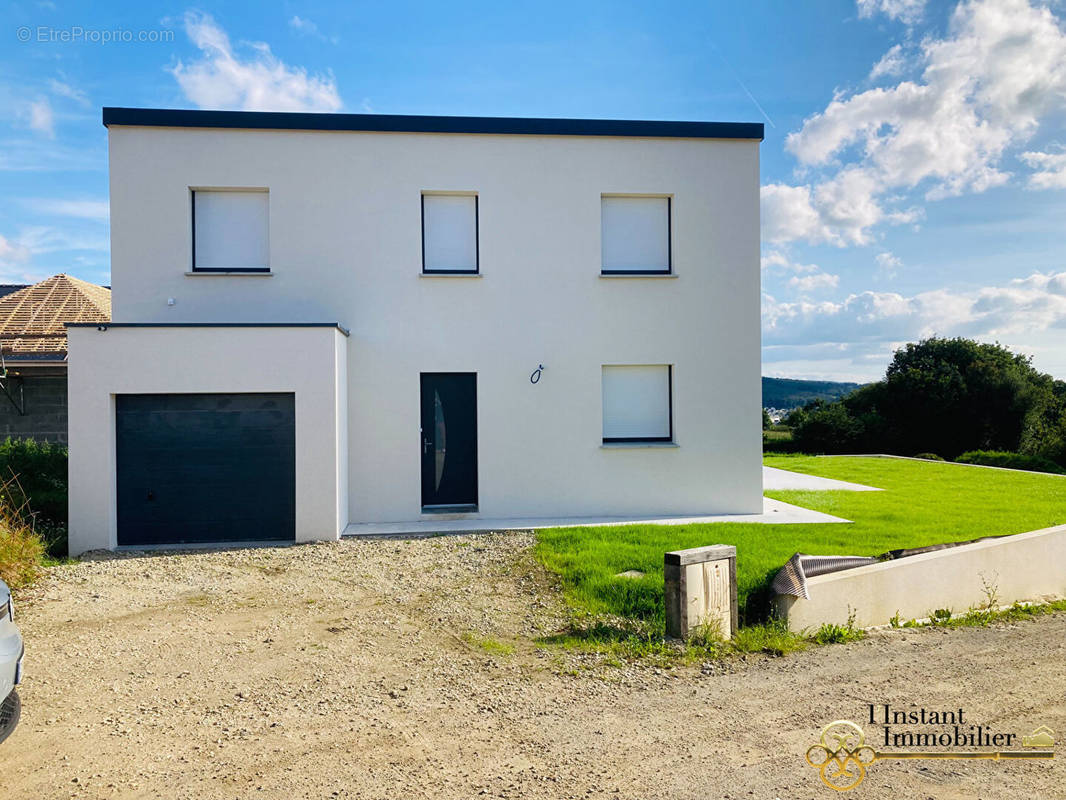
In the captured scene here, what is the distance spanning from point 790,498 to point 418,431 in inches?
281

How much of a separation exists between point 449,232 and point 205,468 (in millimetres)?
5184

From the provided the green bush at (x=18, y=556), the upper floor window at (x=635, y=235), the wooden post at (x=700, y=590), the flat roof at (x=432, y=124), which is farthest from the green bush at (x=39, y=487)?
the upper floor window at (x=635, y=235)

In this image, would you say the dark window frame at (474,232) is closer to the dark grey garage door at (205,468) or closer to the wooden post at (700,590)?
the dark grey garage door at (205,468)

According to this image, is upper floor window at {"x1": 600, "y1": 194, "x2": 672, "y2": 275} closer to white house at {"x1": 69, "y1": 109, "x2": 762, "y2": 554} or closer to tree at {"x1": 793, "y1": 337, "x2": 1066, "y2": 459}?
white house at {"x1": 69, "y1": 109, "x2": 762, "y2": 554}

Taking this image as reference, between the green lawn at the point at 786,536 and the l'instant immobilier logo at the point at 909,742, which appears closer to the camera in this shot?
the l'instant immobilier logo at the point at 909,742

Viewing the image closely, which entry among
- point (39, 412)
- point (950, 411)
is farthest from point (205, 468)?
point (950, 411)

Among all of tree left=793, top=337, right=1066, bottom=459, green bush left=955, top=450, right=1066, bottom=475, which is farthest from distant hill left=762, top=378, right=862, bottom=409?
green bush left=955, top=450, right=1066, bottom=475

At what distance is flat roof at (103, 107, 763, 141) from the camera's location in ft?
32.8

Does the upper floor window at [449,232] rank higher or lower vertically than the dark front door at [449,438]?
higher

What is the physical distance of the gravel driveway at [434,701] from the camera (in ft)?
11.1

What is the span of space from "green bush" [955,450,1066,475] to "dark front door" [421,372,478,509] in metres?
17.5

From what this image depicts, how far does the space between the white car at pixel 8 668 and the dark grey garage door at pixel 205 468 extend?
5.85 meters

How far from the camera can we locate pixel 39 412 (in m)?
13.8

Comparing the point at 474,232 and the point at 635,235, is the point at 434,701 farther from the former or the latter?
the point at 635,235
